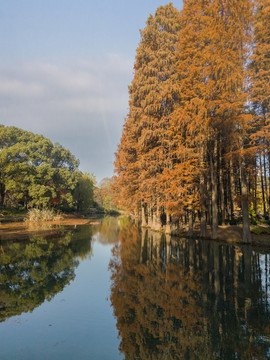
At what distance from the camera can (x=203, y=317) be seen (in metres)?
5.18

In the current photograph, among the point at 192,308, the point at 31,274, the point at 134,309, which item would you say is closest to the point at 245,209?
the point at 192,308

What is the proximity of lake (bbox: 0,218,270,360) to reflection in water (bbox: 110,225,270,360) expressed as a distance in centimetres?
2

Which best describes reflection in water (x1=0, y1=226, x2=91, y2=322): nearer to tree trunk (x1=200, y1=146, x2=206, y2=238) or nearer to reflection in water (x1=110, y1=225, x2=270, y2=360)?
reflection in water (x1=110, y1=225, x2=270, y2=360)

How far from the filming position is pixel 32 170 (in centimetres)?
4022

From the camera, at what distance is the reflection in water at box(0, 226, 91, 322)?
6.05m

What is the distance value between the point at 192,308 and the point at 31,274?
6.15 metres

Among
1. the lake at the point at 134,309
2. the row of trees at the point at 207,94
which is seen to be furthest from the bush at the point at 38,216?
the lake at the point at 134,309

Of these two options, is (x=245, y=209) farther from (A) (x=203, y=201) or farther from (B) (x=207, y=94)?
(B) (x=207, y=94)

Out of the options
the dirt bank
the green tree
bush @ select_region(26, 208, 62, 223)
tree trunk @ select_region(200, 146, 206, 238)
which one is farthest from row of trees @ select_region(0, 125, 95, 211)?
tree trunk @ select_region(200, 146, 206, 238)

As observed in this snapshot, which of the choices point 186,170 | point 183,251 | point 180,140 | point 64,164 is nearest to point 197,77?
point 180,140

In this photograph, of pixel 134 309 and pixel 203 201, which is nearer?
pixel 134 309

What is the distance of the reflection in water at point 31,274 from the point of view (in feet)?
19.9

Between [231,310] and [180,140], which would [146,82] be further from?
[231,310]

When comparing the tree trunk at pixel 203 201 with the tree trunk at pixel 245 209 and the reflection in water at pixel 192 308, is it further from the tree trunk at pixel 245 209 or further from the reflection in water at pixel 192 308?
the reflection in water at pixel 192 308
